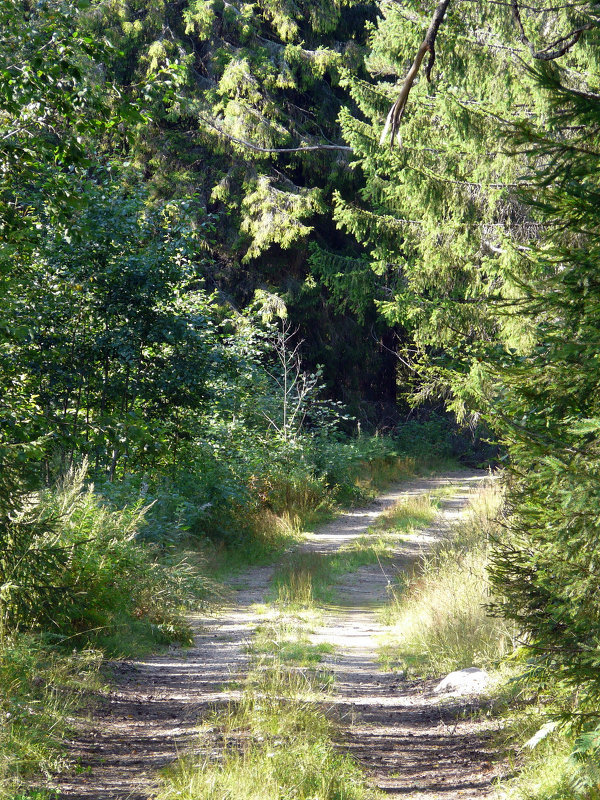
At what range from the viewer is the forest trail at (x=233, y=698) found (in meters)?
4.07

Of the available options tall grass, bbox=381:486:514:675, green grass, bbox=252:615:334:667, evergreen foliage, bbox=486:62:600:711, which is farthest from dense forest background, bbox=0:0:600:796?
tall grass, bbox=381:486:514:675

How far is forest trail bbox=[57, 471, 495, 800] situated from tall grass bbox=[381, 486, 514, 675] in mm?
239

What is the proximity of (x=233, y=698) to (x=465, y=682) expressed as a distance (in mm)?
1751

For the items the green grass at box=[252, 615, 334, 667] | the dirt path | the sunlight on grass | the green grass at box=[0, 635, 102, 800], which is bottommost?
the dirt path

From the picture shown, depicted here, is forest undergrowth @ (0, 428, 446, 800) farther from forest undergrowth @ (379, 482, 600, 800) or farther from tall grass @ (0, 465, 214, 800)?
forest undergrowth @ (379, 482, 600, 800)

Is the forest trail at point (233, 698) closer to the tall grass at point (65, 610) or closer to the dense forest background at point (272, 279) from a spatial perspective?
the tall grass at point (65, 610)

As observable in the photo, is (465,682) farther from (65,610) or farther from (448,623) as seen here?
(65,610)

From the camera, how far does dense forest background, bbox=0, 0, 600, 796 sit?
3697 mm

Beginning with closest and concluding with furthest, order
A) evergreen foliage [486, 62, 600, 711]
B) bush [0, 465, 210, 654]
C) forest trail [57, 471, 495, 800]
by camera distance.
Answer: evergreen foliage [486, 62, 600, 711]
forest trail [57, 471, 495, 800]
bush [0, 465, 210, 654]

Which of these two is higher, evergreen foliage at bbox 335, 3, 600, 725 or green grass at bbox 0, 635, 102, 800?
evergreen foliage at bbox 335, 3, 600, 725

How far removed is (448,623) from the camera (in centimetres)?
640

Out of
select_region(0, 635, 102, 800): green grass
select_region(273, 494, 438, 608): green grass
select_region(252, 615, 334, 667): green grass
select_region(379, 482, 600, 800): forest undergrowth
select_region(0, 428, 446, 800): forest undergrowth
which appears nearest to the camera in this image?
select_region(379, 482, 600, 800): forest undergrowth

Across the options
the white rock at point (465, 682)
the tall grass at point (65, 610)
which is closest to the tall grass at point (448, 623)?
the white rock at point (465, 682)

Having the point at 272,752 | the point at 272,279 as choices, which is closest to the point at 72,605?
the point at 272,752
